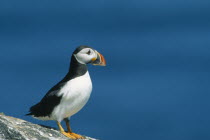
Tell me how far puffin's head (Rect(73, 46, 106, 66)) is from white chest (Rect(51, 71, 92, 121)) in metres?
0.38

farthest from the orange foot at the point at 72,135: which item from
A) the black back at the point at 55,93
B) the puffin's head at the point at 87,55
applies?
the puffin's head at the point at 87,55

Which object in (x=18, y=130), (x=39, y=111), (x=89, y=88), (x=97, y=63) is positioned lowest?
(x=18, y=130)

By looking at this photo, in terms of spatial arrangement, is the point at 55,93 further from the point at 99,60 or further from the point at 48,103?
the point at 99,60

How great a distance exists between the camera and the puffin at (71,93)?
9.21m

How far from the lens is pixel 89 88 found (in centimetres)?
937

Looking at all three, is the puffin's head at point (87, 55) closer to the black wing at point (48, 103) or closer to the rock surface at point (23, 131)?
the black wing at point (48, 103)

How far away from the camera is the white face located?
9531mm

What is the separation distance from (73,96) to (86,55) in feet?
3.05

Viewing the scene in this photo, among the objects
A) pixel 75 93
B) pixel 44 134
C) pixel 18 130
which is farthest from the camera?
pixel 75 93

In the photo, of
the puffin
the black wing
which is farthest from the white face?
the black wing

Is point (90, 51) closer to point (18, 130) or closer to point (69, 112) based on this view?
point (69, 112)

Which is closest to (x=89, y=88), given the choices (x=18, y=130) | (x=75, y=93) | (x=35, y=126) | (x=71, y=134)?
(x=75, y=93)

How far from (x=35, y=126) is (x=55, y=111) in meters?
1.12

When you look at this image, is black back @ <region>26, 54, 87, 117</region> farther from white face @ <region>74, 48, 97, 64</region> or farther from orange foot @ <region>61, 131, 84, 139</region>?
orange foot @ <region>61, 131, 84, 139</region>
